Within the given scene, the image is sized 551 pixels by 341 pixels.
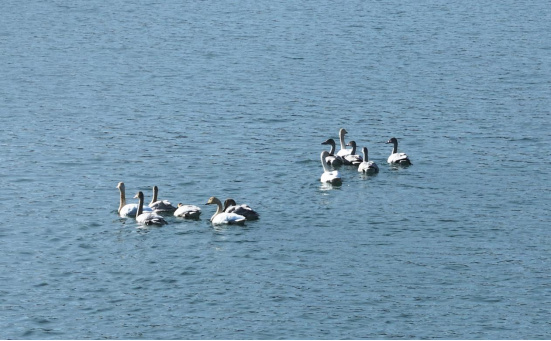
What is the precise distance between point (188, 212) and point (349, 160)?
1063cm

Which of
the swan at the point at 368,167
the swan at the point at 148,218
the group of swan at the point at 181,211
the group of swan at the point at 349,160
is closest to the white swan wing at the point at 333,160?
the group of swan at the point at 349,160

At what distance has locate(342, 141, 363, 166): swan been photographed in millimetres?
49312

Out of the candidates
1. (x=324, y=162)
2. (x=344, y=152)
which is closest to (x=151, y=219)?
(x=324, y=162)

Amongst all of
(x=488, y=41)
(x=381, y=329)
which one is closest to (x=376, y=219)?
(x=381, y=329)

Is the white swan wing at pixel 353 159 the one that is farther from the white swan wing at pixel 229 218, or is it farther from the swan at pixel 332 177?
the white swan wing at pixel 229 218

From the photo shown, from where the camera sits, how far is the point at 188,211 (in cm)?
4134

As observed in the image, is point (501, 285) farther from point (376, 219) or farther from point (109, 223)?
point (109, 223)

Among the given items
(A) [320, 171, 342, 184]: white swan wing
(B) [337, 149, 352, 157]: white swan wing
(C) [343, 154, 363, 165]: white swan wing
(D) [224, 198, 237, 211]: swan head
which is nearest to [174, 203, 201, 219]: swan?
(D) [224, 198, 237, 211]: swan head

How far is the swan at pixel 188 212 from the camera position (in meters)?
41.3

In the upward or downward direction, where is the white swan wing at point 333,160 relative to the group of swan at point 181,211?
upward

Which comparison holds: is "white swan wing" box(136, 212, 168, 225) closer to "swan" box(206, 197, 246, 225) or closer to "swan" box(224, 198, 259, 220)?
"swan" box(206, 197, 246, 225)

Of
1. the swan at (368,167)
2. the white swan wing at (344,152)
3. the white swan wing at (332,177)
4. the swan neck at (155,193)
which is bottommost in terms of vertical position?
the swan neck at (155,193)

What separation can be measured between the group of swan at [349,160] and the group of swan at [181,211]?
5479 mm

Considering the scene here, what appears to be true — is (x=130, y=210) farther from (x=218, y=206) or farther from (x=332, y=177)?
(x=332, y=177)
